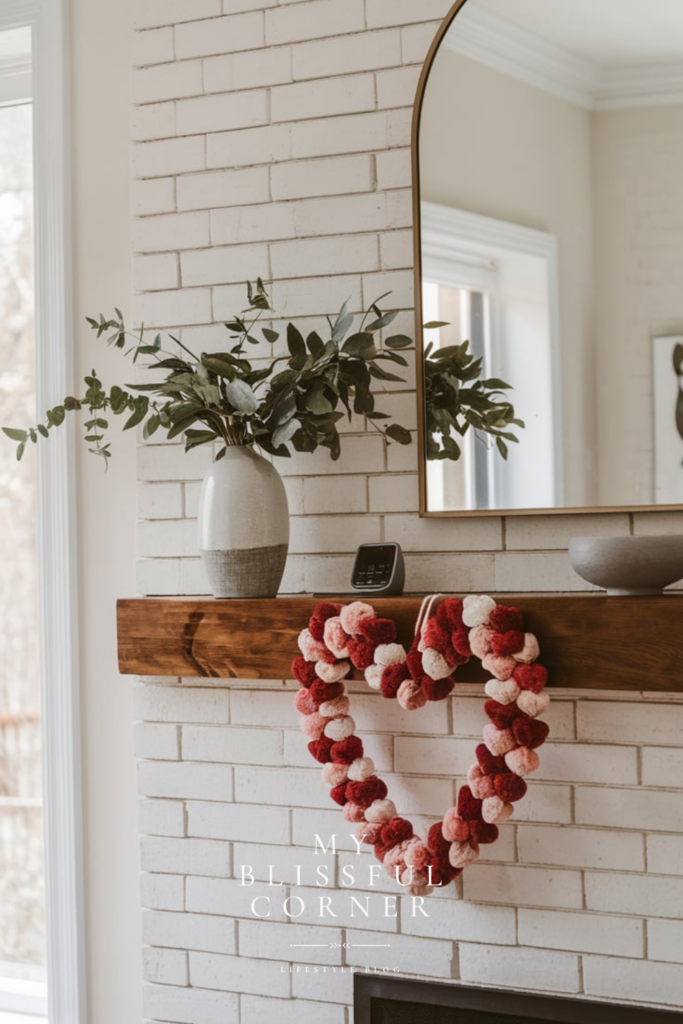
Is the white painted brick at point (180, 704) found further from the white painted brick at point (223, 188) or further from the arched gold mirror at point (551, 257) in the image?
Answer: the white painted brick at point (223, 188)

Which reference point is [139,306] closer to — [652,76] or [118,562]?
[118,562]

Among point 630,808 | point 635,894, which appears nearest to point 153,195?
point 630,808

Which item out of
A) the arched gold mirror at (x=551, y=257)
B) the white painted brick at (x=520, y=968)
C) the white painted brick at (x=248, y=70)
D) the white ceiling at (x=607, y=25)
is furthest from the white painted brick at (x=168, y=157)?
the white painted brick at (x=520, y=968)

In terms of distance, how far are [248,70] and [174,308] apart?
17.8 inches

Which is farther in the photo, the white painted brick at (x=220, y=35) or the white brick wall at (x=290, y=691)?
the white painted brick at (x=220, y=35)

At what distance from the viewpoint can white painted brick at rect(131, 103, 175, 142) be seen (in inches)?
78.8

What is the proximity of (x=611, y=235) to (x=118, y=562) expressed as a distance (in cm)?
108

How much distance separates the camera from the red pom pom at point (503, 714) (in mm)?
1596

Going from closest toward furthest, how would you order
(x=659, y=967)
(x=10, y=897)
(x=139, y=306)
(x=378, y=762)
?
(x=659, y=967)
(x=378, y=762)
(x=139, y=306)
(x=10, y=897)

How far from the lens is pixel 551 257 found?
5.75 ft

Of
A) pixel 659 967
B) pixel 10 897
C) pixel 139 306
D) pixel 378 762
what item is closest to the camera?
pixel 659 967

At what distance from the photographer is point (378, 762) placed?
1.85 m

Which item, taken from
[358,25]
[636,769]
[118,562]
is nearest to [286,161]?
[358,25]

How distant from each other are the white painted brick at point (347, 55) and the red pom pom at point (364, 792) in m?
1.23
